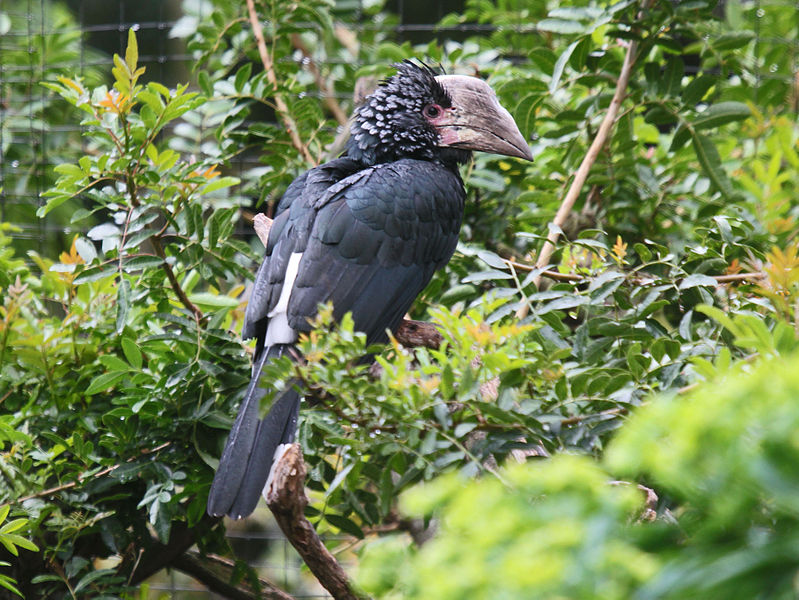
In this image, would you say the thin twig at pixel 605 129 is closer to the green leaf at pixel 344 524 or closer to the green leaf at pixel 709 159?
the green leaf at pixel 709 159

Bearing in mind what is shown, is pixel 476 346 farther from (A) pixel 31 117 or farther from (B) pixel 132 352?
(A) pixel 31 117

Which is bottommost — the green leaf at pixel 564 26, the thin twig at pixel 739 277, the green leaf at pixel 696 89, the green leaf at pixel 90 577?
the green leaf at pixel 90 577

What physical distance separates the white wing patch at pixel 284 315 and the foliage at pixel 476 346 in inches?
4.2

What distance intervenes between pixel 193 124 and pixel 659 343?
5.49ft

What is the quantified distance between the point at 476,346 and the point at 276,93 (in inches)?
52.9

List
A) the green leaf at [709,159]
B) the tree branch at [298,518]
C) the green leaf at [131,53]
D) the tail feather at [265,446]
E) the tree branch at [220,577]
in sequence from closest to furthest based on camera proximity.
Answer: the tree branch at [298,518]
the tail feather at [265,446]
the green leaf at [131,53]
the tree branch at [220,577]
the green leaf at [709,159]

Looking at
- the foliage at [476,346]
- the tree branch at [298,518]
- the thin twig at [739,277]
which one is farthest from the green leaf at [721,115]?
the tree branch at [298,518]

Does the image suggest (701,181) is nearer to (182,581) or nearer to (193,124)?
(193,124)

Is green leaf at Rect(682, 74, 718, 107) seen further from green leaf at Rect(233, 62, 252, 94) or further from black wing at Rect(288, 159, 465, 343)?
green leaf at Rect(233, 62, 252, 94)

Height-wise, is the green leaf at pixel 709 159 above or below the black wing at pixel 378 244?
above

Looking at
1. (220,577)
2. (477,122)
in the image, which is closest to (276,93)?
(477,122)

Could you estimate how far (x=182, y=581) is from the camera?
3375 mm

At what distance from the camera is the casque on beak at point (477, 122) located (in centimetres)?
220

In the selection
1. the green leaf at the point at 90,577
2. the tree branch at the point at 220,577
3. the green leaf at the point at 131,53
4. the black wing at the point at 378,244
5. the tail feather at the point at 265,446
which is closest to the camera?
the tail feather at the point at 265,446
